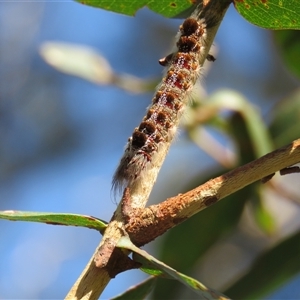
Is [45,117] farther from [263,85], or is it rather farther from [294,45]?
[294,45]

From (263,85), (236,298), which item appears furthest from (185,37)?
(263,85)

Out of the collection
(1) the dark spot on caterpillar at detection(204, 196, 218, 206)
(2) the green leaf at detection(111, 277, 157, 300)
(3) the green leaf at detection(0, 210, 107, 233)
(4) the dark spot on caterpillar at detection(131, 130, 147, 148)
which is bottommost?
(1) the dark spot on caterpillar at detection(204, 196, 218, 206)

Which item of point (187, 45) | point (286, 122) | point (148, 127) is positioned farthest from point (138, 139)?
point (286, 122)

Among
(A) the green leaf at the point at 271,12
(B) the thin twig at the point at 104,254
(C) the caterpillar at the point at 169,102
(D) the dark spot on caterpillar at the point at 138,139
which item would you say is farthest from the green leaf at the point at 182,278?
(A) the green leaf at the point at 271,12

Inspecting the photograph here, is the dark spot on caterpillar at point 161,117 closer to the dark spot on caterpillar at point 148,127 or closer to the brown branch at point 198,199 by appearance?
the dark spot on caterpillar at point 148,127

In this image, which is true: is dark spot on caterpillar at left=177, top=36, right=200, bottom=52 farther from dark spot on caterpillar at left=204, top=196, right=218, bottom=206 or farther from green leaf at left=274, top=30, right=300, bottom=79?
dark spot on caterpillar at left=204, top=196, right=218, bottom=206

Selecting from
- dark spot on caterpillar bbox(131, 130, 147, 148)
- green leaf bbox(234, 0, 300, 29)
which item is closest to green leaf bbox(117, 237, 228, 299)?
dark spot on caterpillar bbox(131, 130, 147, 148)
